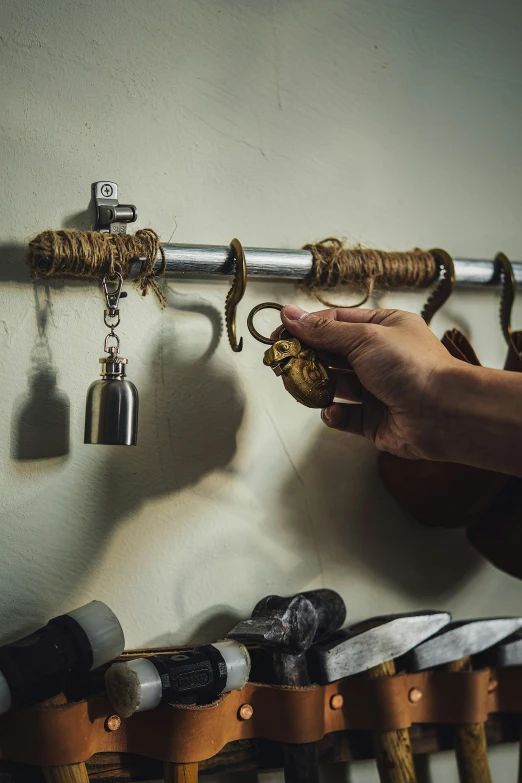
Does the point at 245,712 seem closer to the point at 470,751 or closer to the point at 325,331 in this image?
the point at 470,751

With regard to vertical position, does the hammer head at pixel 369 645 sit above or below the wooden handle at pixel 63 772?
above

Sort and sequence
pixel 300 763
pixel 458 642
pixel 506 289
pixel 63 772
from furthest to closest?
pixel 506 289
pixel 458 642
pixel 300 763
pixel 63 772

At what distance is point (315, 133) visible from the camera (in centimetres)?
118

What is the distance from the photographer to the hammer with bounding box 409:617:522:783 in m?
1.08

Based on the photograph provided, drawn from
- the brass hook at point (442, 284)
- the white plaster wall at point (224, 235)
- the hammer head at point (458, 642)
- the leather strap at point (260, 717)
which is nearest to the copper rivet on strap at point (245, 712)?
the leather strap at point (260, 717)

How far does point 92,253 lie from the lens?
3.10 feet

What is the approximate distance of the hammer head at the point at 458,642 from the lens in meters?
1.08

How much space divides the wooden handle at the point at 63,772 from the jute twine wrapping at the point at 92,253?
1.68 feet

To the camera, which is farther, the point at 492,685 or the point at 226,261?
the point at 492,685

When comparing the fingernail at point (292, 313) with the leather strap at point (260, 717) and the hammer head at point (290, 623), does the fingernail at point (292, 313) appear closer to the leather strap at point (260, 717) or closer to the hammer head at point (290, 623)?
the hammer head at point (290, 623)

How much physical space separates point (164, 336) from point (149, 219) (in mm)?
164

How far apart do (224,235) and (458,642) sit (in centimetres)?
68

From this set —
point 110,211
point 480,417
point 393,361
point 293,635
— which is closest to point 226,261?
point 110,211

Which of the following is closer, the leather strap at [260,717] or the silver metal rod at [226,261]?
the leather strap at [260,717]
